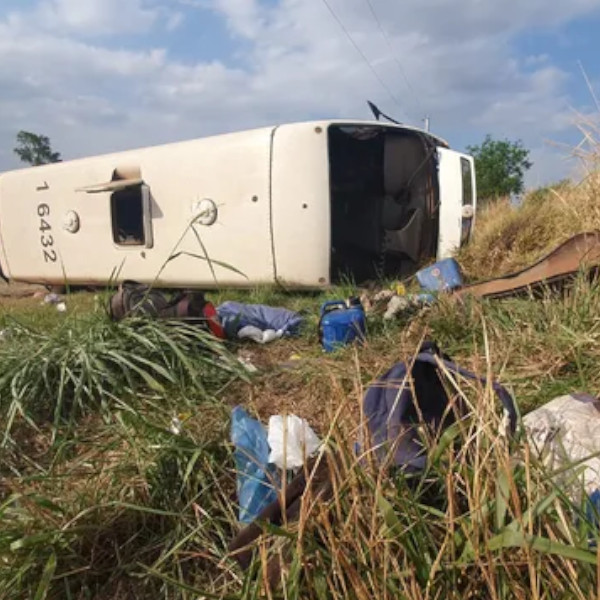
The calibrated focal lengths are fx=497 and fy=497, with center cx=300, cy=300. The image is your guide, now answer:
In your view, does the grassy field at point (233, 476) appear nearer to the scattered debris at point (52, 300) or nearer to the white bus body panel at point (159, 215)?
the white bus body panel at point (159, 215)

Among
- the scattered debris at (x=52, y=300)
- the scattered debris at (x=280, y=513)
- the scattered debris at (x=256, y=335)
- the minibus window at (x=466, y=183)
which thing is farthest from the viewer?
the scattered debris at (x=52, y=300)

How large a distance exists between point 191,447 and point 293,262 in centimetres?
312

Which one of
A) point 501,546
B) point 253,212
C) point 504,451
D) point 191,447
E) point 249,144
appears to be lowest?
point 191,447

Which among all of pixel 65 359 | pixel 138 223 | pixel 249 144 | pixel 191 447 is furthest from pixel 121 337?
pixel 138 223

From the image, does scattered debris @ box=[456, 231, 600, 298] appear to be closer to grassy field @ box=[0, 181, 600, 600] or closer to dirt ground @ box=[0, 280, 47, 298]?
grassy field @ box=[0, 181, 600, 600]

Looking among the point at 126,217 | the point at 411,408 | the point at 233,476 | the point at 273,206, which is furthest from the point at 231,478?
the point at 126,217

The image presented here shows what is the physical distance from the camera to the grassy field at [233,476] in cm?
83

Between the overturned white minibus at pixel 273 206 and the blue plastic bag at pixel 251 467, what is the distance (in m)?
2.74

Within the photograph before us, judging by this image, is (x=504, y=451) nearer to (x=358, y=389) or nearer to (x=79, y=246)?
(x=358, y=389)

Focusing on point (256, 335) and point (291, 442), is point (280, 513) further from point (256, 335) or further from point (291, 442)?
point (256, 335)

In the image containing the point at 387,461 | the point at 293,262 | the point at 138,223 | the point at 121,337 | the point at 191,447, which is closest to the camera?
the point at 387,461

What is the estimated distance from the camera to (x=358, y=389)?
972 mm

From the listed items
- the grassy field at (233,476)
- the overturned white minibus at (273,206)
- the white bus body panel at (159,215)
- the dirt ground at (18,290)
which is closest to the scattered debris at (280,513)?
the grassy field at (233,476)

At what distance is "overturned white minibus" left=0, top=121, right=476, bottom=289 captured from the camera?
4.37 m
